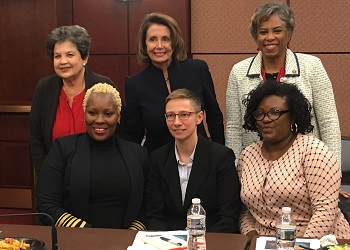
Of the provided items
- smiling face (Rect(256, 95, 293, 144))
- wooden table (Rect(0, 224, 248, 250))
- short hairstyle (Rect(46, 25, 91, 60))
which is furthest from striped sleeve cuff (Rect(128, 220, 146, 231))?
short hairstyle (Rect(46, 25, 91, 60))

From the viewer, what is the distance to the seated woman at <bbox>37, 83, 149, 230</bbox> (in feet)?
9.00

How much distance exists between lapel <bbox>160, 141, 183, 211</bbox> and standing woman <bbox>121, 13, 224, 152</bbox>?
1.00 feet

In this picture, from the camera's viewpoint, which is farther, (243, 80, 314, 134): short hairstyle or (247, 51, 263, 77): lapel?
(247, 51, 263, 77): lapel

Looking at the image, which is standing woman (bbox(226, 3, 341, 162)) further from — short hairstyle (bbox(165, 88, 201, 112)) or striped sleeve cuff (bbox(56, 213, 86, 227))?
striped sleeve cuff (bbox(56, 213, 86, 227))

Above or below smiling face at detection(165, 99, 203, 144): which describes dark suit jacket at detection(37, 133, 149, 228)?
below

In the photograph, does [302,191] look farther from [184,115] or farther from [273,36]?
[273,36]

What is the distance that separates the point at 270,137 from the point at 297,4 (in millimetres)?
2466

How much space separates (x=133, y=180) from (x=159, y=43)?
0.76m

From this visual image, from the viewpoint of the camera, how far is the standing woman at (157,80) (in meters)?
3.06

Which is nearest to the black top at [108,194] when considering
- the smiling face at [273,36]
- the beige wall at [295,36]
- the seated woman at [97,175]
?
the seated woman at [97,175]

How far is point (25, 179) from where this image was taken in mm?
5328

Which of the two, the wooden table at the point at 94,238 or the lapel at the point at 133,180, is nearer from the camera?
the wooden table at the point at 94,238

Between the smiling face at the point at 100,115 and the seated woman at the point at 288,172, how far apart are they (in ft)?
2.22

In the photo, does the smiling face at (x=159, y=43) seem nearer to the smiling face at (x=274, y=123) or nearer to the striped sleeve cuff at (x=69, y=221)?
the smiling face at (x=274, y=123)
